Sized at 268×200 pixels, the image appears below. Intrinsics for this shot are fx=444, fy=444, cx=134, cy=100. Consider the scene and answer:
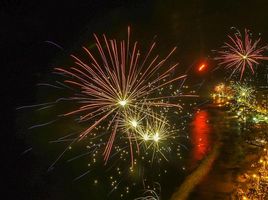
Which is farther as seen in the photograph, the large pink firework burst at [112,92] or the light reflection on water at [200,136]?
the light reflection on water at [200,136]

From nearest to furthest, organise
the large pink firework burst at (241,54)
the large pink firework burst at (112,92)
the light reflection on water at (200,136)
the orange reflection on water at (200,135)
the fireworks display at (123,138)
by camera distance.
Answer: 1. the fireworks display at (123,138)
2. the large pink firework burst at (112,92)
3. the light reflection on water at (200,136)
4. the orange reflection on water at (200,135)
5. the large pink firework burst at (241,54)

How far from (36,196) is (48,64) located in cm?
851

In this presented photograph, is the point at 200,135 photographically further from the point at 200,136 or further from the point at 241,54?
the point at 241,54

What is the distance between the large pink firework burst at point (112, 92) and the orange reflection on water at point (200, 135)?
1.32m

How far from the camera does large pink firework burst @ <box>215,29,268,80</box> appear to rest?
21.4 metres

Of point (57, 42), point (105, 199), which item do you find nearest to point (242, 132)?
point (105, 199)

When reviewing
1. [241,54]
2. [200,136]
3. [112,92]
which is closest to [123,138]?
[112,92]

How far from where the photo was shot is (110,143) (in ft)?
52.2

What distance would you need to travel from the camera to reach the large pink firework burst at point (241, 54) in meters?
21.4

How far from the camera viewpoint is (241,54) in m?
21.1

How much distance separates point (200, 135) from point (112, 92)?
165 inches

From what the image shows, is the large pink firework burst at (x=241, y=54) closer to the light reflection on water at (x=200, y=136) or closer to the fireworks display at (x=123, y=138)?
the light reflection on water at (x=200, y=136)

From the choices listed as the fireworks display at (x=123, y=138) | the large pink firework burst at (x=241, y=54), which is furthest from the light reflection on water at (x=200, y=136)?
the large pink firework burst at (x=241, y=54)

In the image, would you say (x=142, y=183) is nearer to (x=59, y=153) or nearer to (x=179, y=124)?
(x=59, y=153)
